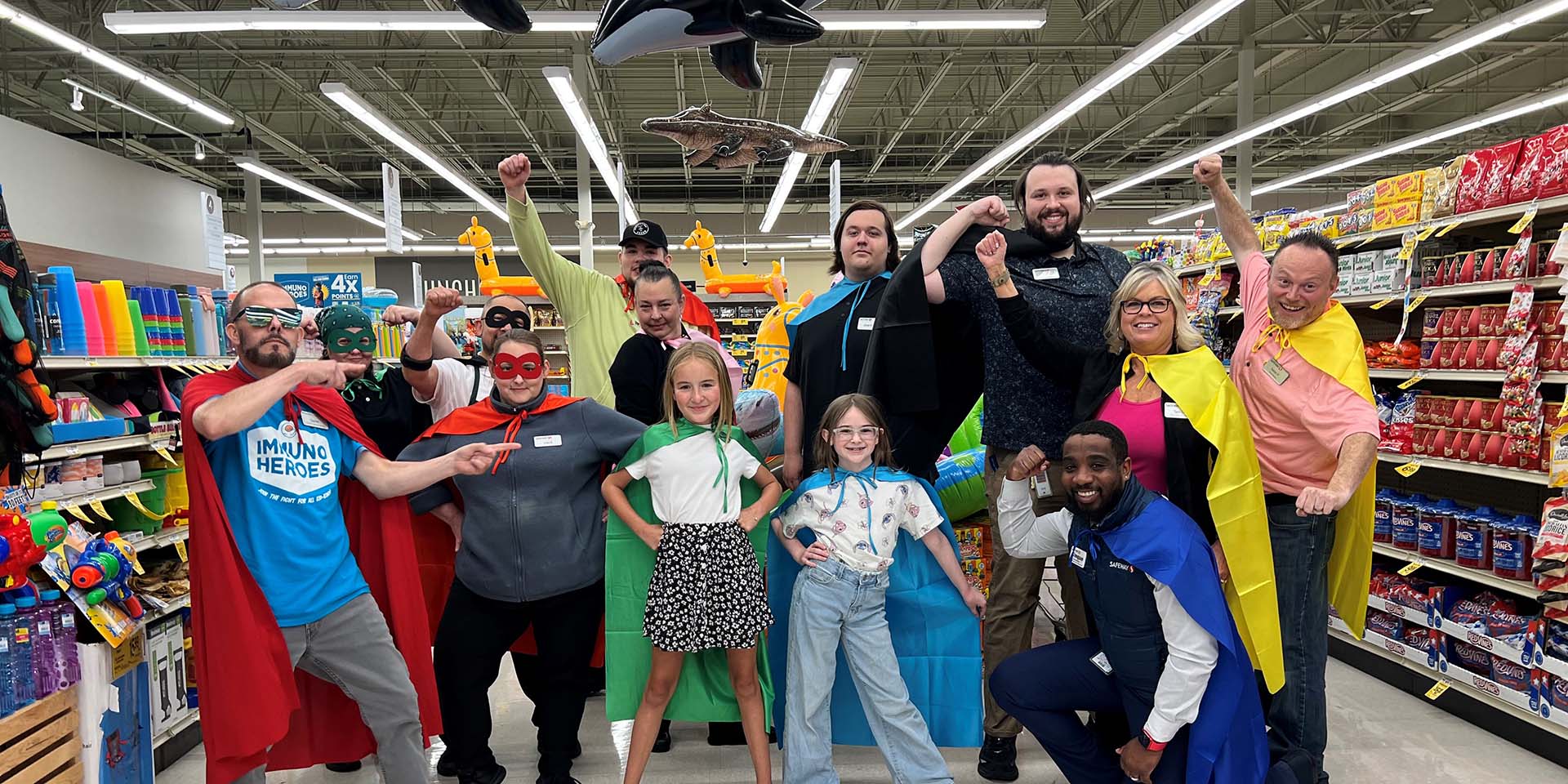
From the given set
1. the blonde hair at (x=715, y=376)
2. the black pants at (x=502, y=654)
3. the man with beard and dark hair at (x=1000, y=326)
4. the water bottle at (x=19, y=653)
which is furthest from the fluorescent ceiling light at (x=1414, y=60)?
the water bottle at (x=19, y=653)

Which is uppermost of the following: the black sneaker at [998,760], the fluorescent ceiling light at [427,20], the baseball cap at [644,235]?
the fluorescent ceiling light at [427,20]

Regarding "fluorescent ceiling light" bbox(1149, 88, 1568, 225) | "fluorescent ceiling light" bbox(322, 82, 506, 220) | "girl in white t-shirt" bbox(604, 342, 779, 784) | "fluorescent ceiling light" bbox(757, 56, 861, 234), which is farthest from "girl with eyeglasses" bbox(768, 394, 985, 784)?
"fluorescent ceiling light" bbox(1149, 88, 1568, 225)

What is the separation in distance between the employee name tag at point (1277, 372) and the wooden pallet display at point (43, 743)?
3490mm

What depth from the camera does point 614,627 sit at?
2922mm

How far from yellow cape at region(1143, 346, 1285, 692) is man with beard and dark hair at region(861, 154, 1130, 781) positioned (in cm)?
43

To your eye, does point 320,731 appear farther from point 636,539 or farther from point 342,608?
point 636,539

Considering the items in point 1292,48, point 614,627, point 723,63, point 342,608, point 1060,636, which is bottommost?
point 1060,636

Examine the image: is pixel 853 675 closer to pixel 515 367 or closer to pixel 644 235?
pixel 515 367

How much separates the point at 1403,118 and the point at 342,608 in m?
20.9

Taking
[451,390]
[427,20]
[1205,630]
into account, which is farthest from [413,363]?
[427,20]

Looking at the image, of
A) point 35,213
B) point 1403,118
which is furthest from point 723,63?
point 1403,118

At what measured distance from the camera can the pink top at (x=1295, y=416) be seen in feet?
8.56

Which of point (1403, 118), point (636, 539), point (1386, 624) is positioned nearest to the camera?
point (636, 539)

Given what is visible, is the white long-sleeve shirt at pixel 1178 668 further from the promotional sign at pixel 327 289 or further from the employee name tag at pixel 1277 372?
the promotional sign at pixel 327 289
